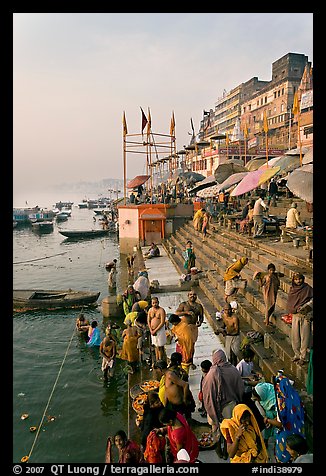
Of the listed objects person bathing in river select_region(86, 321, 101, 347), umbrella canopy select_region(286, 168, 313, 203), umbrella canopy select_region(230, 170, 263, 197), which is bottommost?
person bathing in river select_region(86, 321, 101, 347)

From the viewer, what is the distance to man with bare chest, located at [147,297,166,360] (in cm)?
687

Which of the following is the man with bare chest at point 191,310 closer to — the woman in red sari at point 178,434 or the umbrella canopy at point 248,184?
the woman in red sari at point 178,434

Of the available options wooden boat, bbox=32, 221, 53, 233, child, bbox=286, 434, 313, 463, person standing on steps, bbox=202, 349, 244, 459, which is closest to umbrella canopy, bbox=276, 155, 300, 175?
person standing on steps, bbox=202, 349, 244, 459

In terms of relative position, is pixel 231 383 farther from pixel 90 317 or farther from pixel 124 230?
pixel 124 230

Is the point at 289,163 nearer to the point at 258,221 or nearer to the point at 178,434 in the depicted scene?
the point at 258,221

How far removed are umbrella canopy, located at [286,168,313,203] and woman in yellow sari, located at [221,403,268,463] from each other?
446 centimetres

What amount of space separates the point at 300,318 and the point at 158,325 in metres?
2.86

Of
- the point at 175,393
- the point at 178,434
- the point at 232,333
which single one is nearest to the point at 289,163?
the point at 232,333

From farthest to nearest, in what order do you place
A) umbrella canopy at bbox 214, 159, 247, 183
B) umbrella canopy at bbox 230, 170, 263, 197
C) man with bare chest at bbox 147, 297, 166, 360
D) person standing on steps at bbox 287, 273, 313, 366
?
umbrella canopy at bbox 214, 159, 247, 183 < umbrella canopy at bbox 230, 170, 263, 197 < man with bare chest at bbox 147, 297, 166, 360 < person standing on steps at bbox 287, 273, 313, 366

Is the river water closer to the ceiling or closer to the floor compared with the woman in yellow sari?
closer to the floor

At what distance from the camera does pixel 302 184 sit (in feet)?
22.8

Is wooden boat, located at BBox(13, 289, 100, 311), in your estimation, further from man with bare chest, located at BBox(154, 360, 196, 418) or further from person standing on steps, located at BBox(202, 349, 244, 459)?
person standing on steps, located at BBox(202, 349, 244, 459)

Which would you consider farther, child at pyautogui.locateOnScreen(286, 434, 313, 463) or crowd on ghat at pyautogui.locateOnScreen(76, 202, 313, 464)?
crowd on ghat at pyautogui.locateOnScreen(76, 202, 313, 464)
